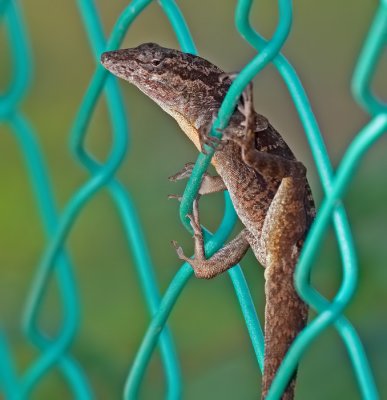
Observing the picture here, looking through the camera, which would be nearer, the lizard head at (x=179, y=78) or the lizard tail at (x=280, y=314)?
the lizard tail at (x=280, y=314)

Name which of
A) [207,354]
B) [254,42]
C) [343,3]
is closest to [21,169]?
[207,354]

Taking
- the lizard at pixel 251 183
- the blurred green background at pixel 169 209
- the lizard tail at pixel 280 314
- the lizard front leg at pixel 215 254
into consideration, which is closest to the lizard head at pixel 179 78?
the lizard at pixel 251 183

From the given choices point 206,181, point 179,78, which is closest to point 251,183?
point 206,181

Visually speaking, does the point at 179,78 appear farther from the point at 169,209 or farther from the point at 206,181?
the point at 169,209

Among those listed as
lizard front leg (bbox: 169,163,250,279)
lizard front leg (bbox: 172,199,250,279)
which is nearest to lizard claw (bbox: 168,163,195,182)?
lizard front leg (bbox: 169,163,250,279)

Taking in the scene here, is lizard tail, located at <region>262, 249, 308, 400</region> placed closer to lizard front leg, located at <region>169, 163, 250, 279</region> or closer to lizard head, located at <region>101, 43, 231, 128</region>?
lizard front leg, located at <region>169, 163, 250, 279</region>

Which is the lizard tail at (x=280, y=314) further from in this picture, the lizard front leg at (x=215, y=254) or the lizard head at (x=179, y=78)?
the lizard head at (x=179, y=78)

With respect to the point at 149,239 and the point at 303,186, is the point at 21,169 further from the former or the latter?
the point at 303,186
